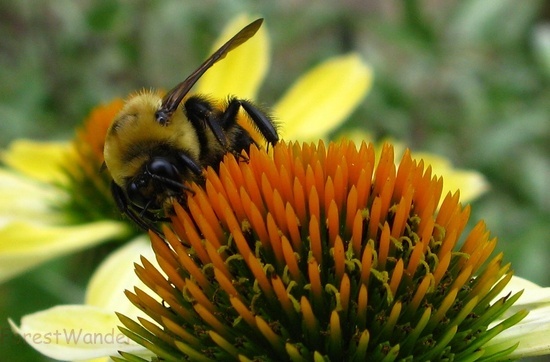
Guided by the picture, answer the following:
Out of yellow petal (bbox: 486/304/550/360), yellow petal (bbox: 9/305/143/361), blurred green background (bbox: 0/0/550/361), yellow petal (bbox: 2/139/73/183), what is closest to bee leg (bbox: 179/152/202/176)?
yellow petal (bbox: 9/305/143/361)

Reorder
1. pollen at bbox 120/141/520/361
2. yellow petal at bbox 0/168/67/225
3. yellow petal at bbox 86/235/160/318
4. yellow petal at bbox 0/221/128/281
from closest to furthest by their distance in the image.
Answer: pollen at bbox 120/141/520/361
yellow petal at bbox 86/235/160/318
yellow petal at bbox 0/221/128/281
yellow petal at bbox 0/168/67/225

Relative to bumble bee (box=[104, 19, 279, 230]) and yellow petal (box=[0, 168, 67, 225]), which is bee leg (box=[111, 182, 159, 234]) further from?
yellow petal (box=[0, 168, 67, 225])

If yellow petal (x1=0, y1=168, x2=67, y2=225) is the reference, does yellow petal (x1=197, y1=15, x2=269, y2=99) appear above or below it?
above

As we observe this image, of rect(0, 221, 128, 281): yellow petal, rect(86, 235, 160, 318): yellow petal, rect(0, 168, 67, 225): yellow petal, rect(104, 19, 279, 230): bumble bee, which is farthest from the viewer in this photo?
rect(0, 168, 67, 225): yellow petal

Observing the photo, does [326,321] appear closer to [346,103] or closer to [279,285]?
[279,285]

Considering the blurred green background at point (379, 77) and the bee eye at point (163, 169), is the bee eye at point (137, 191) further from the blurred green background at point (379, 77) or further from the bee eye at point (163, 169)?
the blurred green background at point (379, 77)

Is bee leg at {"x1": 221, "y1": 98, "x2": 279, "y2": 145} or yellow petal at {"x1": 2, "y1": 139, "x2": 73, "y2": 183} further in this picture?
yellow petal at {"x1": 2, "y1": 139, "x2": 73, "y2": 183}

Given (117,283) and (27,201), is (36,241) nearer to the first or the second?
(117,283)

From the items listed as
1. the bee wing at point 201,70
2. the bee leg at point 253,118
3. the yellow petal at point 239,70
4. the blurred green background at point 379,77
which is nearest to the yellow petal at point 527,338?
the bee leg at point 253,118

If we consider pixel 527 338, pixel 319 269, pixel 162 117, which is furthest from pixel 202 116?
Result: pixel 527 338
